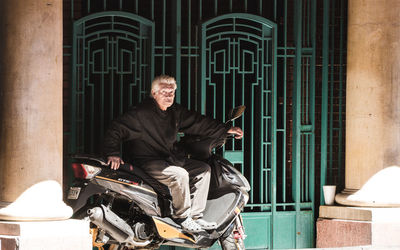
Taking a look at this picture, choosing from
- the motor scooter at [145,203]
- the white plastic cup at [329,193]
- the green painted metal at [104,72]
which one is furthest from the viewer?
the white plastic cup at [329,193]

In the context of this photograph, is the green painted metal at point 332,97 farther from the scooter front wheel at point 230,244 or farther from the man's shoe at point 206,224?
the man's shoe at point 206,224

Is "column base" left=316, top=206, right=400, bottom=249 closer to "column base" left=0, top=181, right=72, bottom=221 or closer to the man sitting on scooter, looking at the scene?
the man sitting on scooter

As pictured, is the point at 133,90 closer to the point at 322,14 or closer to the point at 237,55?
the point at 237,55

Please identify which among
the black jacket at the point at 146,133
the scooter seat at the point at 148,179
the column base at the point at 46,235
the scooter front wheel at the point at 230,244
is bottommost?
the scooter front wheel at the point at 230,244

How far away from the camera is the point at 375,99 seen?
9086mm

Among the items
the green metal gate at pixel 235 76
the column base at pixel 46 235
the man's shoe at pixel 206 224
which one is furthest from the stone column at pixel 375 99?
the column base at pixel 46 235

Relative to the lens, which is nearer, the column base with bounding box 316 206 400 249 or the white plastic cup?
the column base with bounding box 316 206 400 249

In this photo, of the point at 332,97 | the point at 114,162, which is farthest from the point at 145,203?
the point at 332,97

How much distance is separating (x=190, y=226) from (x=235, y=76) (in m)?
2.27

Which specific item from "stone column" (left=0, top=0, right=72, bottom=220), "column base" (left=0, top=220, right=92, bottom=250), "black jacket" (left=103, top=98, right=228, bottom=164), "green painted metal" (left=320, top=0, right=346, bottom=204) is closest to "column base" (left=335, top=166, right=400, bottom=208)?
"green painted metal" (left=320, top=0, right=346, bottom=204)

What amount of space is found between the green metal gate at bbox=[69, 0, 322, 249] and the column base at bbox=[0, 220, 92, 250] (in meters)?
1.54

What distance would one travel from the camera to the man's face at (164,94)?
777 cm

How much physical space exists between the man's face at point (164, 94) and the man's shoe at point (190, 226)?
1123 millimetres

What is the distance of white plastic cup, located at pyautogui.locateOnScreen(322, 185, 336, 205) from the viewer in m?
9.52
